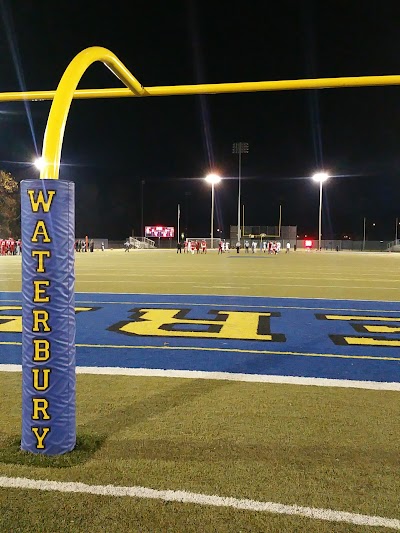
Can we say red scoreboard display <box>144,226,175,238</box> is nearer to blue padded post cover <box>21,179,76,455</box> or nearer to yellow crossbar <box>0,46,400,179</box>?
yellow crossbar <box>0,46,400,179</box>

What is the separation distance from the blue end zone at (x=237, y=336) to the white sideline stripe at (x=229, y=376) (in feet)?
0.39

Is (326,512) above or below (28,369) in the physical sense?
below

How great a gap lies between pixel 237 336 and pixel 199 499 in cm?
375

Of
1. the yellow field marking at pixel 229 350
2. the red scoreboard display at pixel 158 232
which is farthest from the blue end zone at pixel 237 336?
the red scoreboard display at pixel 158 232

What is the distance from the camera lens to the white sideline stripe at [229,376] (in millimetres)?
4121

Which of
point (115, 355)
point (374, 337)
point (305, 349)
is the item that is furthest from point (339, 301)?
point (115, 355)

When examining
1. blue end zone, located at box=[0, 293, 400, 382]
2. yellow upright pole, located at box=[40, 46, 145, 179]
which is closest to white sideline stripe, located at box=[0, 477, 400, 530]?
yellow upright pole, located at box=[40, 46, 145, 179]

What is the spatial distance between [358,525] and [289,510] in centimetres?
31

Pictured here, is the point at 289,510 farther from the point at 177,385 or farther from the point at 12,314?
the point at 12,314

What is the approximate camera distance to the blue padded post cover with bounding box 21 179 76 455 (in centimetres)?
259

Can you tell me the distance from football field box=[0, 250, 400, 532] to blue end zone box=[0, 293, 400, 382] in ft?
0.10

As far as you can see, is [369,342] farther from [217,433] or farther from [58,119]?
[58,119]

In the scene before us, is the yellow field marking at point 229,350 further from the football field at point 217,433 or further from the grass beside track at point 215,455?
the grass beside track at point 215,455

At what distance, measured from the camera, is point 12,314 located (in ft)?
24.9
